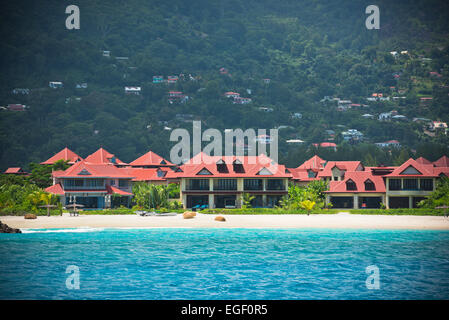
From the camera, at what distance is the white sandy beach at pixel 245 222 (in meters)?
54.1

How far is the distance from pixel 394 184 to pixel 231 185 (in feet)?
77.1

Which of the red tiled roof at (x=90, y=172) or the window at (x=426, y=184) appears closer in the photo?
the window at (x=426, y=184)

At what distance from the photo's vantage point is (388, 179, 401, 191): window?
7369 centimetres

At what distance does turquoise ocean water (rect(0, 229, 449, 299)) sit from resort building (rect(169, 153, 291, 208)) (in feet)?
78.6

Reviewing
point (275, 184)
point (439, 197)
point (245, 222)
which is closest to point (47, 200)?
point (245, 222)

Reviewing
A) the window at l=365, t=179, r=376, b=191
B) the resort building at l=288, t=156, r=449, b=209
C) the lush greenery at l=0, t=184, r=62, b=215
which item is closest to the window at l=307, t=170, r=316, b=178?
the resort building at l=288, t=156, r=449, b=209

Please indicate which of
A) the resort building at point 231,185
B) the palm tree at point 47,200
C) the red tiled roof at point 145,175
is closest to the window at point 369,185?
the resort building at point 231,185

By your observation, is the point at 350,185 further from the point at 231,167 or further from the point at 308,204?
the point at 231,167

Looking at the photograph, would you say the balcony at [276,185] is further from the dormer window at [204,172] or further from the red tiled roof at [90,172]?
the red tiled roof at [90,172]

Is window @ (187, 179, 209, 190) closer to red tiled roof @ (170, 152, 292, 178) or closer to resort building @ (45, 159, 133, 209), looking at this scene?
red tiled roof @ (170, 152, 292, 178)

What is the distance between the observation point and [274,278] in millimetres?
29797

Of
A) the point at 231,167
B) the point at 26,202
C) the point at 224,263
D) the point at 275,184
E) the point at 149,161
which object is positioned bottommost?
the point at 224,263

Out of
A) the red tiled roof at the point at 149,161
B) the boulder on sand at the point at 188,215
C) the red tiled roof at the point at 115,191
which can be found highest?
the red tiled roof at the point at 149,161

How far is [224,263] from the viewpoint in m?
34.6
